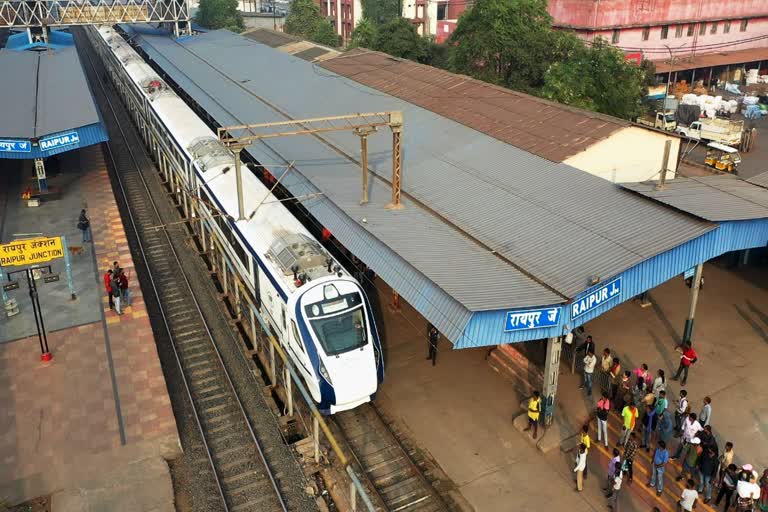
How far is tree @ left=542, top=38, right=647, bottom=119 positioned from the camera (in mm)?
40406

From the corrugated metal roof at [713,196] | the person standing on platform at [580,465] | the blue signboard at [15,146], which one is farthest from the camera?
the blue signboard at [15,146]

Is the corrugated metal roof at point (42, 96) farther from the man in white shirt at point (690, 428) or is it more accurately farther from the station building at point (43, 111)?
the man in white shirt at point (690, 428)

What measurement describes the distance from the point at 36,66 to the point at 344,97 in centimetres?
2586

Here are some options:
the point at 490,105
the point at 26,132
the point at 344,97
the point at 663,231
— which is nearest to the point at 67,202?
the point at 26,132

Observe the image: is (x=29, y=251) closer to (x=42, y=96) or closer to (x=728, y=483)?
(x=728, y=483)

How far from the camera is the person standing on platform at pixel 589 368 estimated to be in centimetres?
1919

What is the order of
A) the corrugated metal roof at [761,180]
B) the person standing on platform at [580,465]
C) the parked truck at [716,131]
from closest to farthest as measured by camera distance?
1. the person standing on platform at [580,465]
2. the corrugated metal roof at [761,180]
3. the parked truck at [716,131]

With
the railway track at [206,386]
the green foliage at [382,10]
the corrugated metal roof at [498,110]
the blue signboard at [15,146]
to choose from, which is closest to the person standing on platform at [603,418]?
the railway track at [206,386]

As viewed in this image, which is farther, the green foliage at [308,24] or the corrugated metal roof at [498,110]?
the green foliage at [308,24]

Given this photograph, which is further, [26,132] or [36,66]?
[36,66]

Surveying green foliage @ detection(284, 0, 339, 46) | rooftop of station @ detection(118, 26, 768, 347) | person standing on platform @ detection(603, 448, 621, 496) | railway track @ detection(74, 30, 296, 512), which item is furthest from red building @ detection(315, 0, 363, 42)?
person standing on platform @ detection(603, 448, 621, 496)

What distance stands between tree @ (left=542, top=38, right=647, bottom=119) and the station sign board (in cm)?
3005

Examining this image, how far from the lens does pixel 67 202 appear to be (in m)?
33.8

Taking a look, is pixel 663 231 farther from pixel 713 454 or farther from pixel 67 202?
pixel 67 202
